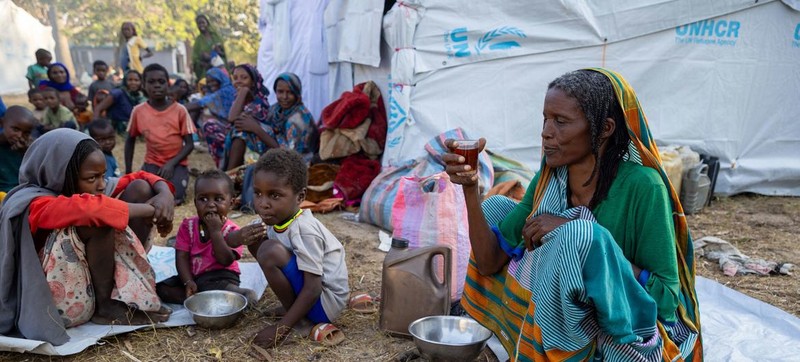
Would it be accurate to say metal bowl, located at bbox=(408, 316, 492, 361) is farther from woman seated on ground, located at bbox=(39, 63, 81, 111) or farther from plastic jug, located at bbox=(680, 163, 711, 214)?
woman seated on ground, located at bbox=(39, 63, 81, 111)

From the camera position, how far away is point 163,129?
5.41m

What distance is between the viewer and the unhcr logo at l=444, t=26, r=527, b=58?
15.9ft

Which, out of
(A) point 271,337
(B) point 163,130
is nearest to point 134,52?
(B) point 163,130

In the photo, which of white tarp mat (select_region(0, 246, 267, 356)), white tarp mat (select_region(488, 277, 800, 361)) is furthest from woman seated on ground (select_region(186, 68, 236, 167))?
white tarp mat (select_region(488, 277, 800, 361))

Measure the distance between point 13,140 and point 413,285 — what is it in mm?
3175

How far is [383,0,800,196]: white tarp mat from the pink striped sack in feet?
5.42

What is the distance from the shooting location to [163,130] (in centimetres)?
541

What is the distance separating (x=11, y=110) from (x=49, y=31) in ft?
58.1

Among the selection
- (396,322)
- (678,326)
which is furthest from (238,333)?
(678,326)

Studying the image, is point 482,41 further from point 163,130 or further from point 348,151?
point 163,130

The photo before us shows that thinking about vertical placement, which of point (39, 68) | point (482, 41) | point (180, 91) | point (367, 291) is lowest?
point (367, 291)

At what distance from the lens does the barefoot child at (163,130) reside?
5.39 metres

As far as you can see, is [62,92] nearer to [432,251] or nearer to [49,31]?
[432,251]

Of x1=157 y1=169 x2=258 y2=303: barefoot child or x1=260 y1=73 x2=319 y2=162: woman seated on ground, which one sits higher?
x1=260 y1=73 x2=319 y2=162: woman seated on ground
